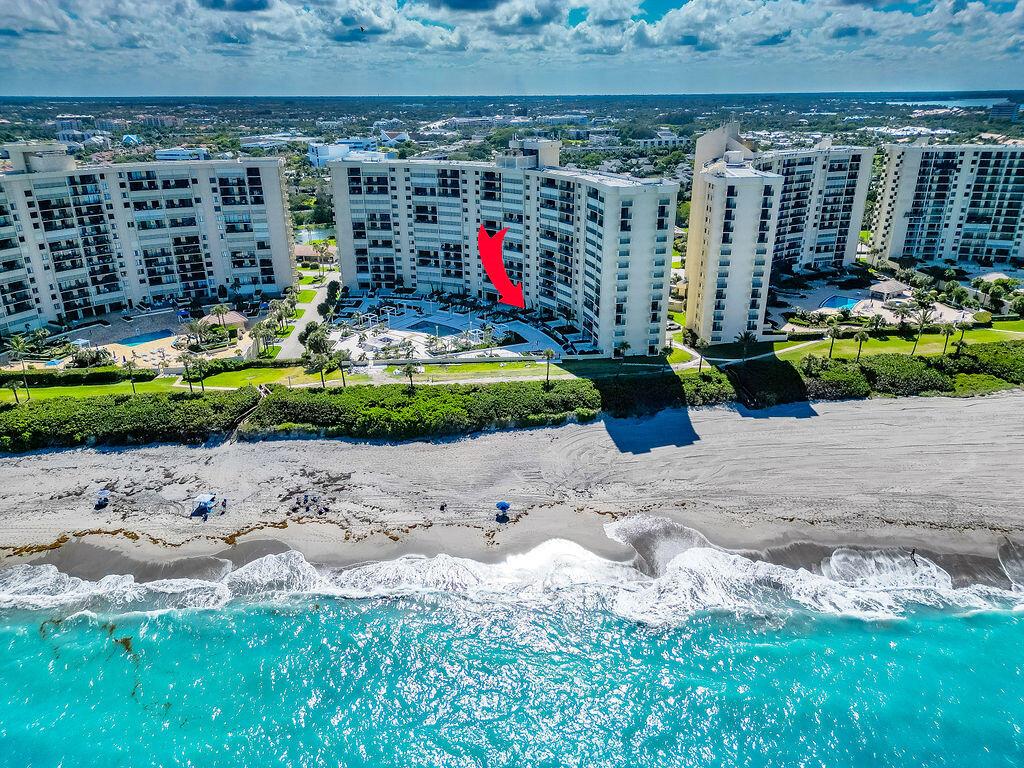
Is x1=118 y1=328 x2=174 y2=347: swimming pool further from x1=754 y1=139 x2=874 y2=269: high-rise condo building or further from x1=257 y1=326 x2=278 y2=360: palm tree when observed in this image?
x1=754 y1=139 x2=874 y2=269: high-rise condo building

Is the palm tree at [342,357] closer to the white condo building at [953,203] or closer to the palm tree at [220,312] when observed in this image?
the palm tree at [220,312]

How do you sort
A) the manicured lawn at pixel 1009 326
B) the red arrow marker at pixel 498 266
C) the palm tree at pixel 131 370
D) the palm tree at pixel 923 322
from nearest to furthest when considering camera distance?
the palm tree at pixel 131 370 → the palm tree at pixel 923 322 → the manicured lawn at pixel 1009 326 → the red arrow marker at pixel 498 266

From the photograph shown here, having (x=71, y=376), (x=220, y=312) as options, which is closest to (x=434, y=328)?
(x=220, y=312)

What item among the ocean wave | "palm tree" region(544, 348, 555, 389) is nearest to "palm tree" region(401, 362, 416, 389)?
"palm tree" region(544, 348, 555, 389)

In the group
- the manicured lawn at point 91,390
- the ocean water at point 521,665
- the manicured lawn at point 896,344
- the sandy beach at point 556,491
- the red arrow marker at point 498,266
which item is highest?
the red arrow marker at point 498,266

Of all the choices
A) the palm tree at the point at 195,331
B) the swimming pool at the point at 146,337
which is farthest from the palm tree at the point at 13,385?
the palm tree at the point at 195,331

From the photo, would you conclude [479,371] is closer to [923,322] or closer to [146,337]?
[146,337]

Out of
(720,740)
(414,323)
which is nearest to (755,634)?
(720,740)

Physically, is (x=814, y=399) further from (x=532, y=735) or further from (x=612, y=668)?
(x=532, y=735)
